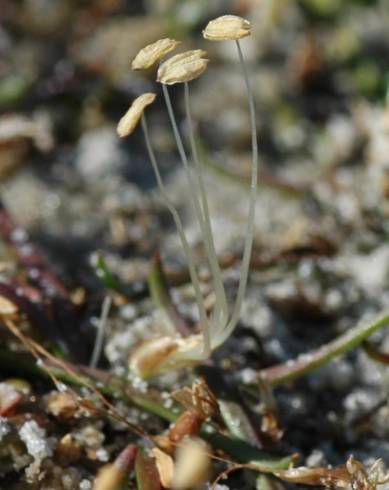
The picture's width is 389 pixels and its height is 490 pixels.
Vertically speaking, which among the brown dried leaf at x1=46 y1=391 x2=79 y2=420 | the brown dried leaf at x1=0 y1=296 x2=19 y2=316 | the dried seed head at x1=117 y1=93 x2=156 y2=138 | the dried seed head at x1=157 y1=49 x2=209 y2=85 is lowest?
the brown dried leaf at x1=46 y1=391 x2=79 y2=420

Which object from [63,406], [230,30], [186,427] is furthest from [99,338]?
[230,30]

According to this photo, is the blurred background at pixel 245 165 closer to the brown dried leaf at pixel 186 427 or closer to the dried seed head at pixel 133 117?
the brown dried leaf at pixel 186 427

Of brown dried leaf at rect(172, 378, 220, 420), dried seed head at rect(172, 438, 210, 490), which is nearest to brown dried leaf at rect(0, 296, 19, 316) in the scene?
brown dried leaf at rect(172, 378, 220, 420)

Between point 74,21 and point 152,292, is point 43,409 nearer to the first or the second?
point 152,292

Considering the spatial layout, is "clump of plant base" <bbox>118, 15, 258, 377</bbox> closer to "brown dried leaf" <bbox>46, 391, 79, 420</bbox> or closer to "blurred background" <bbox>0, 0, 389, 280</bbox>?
"brown dried leaf" <bbox>46, 391, 79, 420</bbox>

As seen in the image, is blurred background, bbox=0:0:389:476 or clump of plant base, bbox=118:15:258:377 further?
blurred background, bbox=0:0:389:476

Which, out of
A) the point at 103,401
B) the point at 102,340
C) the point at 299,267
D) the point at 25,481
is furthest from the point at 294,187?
the point at 25,481

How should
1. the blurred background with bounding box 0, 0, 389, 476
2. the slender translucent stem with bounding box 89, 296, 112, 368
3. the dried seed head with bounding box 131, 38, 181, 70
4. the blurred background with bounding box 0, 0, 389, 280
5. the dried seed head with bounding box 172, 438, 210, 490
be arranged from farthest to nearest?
the blurred background with bounding box 0, 0, 389, 280 < the blurred background with bounding box 0, 0, 389, 476 < the slender translucent stem with bounding box 89, 296, 112, 368 < the dried seed head with bounding box 131, 38, 181, 70 < the dried seed head with bounding box 172, 438, 210, 490

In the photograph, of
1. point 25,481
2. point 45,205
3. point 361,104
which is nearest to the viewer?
point 25,481
